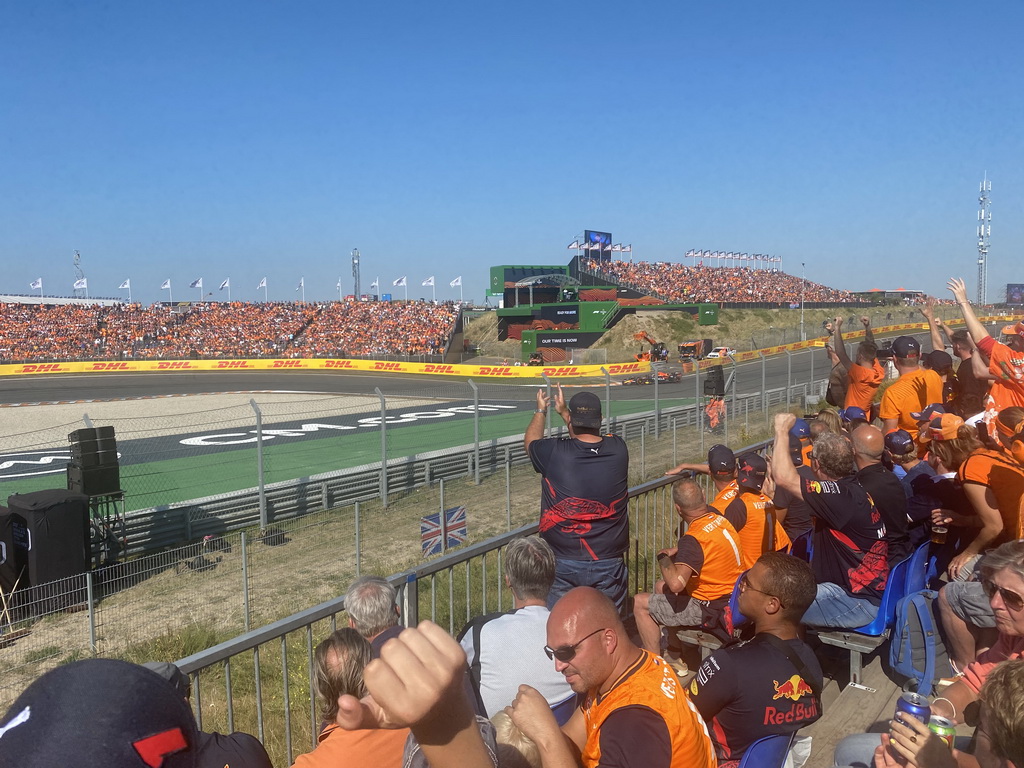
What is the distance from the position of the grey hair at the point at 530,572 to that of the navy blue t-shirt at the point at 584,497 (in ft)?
4.13

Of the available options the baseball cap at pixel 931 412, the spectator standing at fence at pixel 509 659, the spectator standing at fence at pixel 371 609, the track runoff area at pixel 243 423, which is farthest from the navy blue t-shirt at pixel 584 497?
the track runoff area at pixel 243 423

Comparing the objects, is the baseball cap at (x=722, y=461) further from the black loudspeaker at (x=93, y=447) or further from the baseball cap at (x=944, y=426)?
the black loudspeaker at (x=93, y=447)

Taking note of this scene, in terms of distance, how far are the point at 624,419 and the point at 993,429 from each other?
13.4m

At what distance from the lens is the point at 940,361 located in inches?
296

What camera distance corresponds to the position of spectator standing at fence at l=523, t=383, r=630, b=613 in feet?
15.3

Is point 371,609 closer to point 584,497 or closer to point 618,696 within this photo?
point 618,696

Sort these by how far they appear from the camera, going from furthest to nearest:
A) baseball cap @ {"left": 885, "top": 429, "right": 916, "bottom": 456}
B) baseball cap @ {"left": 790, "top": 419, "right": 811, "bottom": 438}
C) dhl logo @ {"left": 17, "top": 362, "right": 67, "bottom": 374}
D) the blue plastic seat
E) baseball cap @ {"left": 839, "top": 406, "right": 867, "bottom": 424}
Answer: dhl logo @ {"left": 17, "top": 362, "right": 67, "bottom": 374} < baseball cap @ {"left": 839, "top": 406, "right": 867, "bottom": 424} < baseball cap @ {"left": 790, "top": 419, "right": 811, "bottom": 438} < baseball cap @ {"left": 885, "top": 429, "right": 916, "bottom": 456} < the blue plastic seat

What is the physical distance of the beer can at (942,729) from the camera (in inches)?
85.7

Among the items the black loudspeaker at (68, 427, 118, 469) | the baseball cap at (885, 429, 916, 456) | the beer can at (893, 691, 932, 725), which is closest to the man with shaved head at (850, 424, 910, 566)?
the baseball cap at (885, 429, 916, 456)

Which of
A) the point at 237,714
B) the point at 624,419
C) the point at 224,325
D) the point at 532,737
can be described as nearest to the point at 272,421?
the point at 624,419

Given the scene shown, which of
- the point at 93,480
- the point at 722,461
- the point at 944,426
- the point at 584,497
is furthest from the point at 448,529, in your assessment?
the point at 93,480

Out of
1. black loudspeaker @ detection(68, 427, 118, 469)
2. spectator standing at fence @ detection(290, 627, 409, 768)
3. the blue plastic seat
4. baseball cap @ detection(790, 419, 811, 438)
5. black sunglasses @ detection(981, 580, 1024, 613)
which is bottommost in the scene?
the blue plastic seat

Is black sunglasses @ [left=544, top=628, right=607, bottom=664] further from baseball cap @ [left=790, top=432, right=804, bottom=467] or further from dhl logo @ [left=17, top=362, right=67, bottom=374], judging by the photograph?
dhl logo @ [left=17, top=362, right=67, bottom=374]

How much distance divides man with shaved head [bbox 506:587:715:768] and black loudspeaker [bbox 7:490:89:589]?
8401mm
